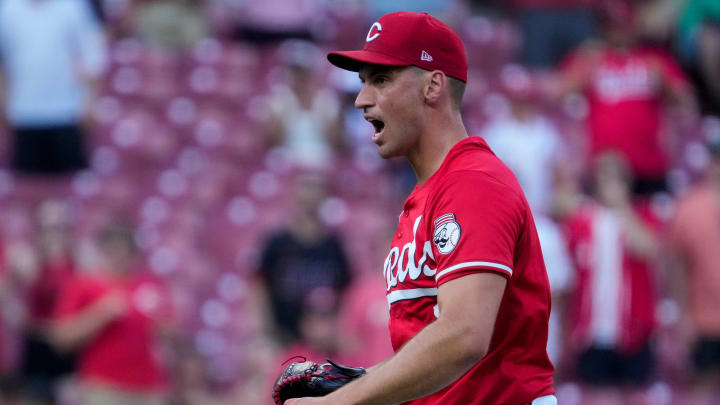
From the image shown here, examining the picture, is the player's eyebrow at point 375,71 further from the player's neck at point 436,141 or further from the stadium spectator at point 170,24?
the stadium spectator at point 170,24

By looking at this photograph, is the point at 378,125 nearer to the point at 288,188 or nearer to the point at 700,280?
the point at 700,280

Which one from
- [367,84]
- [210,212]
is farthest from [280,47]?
[367,84]

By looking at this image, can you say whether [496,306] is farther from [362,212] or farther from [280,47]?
[280,47]

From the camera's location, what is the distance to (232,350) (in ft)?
29.1

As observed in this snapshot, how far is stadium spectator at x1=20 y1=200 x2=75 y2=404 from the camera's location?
7.91 meters

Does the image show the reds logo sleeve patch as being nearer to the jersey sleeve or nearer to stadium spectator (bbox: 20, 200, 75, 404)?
the jersey sleeve

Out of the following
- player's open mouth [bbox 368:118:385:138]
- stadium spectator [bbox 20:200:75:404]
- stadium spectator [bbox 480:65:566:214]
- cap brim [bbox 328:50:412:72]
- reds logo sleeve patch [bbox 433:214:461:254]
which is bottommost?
stadium spectator [bbox 20:200:75:404]

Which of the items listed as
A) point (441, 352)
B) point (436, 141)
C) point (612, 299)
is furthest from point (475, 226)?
point (612, 299)

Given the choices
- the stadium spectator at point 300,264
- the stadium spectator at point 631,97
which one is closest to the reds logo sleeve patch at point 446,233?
the stadium spectator at point 300,264

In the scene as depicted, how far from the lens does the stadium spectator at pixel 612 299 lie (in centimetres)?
784

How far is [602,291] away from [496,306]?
5.41m

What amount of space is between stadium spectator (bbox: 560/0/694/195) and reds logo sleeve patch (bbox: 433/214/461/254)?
645 cm

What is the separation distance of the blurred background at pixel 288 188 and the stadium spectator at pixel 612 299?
0.7 inches

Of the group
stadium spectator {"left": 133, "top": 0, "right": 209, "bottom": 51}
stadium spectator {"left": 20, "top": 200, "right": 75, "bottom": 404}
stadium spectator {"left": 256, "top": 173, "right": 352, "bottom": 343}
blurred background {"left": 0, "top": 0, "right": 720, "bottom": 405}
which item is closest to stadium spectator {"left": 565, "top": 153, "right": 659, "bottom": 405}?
blurred background {"left": 0, "top": 0, "right": 720, "bottom": 405}
